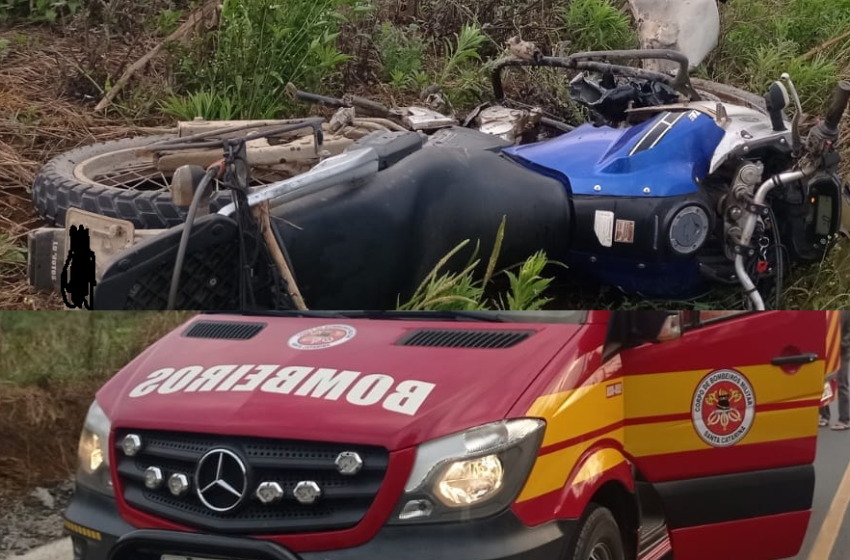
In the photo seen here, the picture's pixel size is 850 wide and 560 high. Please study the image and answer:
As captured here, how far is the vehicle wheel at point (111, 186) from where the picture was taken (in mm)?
2668

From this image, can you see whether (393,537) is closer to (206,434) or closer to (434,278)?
(206,434)

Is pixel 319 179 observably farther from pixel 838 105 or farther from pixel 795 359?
pixel 838 105

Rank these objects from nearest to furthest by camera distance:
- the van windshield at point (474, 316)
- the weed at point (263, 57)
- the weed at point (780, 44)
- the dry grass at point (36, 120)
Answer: the van windshield at point (474, 316)
the dry grass at point (36, 120)
the weed at point (263, 57)
the weed at point (780, 44)


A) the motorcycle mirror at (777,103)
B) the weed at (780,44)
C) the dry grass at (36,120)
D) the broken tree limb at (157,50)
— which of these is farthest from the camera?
the weed at (780,44)

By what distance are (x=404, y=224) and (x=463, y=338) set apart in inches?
11.6

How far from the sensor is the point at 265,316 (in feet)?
6.48

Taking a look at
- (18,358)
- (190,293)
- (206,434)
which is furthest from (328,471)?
(18,358)

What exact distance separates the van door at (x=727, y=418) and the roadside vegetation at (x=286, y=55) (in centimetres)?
190

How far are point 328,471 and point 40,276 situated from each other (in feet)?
2.67

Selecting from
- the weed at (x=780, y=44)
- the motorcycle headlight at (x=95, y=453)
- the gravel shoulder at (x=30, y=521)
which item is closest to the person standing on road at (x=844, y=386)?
the motorcycle headlight at (x=95, y=453)

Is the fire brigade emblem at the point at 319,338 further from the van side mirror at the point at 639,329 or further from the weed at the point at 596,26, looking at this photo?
the weed at the point at 596,26

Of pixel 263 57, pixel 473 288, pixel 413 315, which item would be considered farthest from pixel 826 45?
pixel 413 315

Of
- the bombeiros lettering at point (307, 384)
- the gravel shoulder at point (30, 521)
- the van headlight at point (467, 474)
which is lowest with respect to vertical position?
Answer: the gravel shoulder at point (30, 521)

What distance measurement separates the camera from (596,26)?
4176 millimetres
